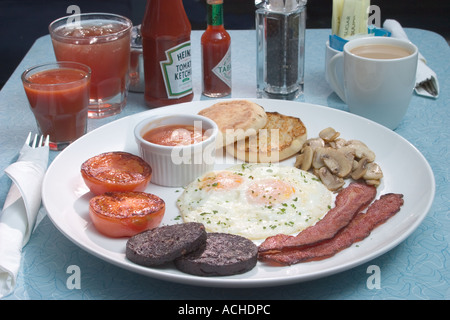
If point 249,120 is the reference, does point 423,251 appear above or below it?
below

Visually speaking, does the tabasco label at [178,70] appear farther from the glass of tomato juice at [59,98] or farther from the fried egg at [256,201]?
the fried egg at [256,201]

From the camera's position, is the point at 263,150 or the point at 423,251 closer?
the point at 423,251

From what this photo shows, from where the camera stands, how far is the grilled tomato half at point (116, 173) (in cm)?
188

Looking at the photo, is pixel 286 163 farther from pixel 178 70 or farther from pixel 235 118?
pixel 178 70

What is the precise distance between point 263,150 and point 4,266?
1065 millimetres

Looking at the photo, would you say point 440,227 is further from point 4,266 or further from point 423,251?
point 4,266

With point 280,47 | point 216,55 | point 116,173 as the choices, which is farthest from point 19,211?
point 280,47

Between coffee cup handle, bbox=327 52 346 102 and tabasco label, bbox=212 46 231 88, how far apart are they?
49 cm

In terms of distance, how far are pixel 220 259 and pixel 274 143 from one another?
86cm

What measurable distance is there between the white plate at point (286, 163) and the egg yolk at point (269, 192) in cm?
27

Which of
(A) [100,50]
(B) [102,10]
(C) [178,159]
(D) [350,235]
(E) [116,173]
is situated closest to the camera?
(D) [350,235]

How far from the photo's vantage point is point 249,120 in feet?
7.59

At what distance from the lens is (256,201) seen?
188 cm

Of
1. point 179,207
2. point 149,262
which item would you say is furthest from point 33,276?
point 179,207
